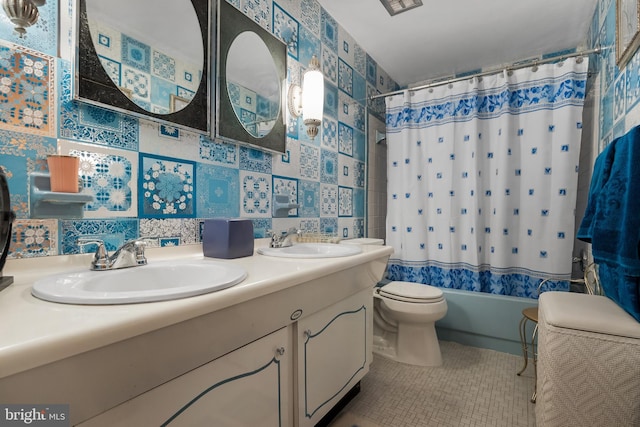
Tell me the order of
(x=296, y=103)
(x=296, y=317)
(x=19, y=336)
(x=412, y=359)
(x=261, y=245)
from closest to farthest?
(x=19, y=336) < (x=296, y=317) < (x=261, y=245) < (x=296, y=103) < (x=412, y=359)

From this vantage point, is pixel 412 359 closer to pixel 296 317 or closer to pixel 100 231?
pixel 296 317

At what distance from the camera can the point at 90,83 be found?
2.95 ft

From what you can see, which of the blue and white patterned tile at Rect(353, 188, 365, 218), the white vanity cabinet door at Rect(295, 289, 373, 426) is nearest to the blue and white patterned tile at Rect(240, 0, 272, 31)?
the blue and white patterned tile at Rect(353, 188, 365, 218)

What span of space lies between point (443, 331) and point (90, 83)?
2450 mm

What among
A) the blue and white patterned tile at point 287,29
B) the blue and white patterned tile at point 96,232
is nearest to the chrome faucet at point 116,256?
the blue and white patterned tile at point 96,232

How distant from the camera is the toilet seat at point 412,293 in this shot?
1.87 metres

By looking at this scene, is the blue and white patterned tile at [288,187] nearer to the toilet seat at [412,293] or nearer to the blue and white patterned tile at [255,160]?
the blue and white patterned tile at [255,160]

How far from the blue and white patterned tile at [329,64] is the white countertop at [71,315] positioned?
1632 millimetres

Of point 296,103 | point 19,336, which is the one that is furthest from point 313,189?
point 19,336

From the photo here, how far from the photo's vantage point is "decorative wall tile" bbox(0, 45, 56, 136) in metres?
0.78

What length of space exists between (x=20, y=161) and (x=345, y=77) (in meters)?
1.99

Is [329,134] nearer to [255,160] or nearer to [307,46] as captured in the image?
[307,46]

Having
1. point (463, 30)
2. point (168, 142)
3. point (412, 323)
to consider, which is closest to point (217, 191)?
point (168, 142)
